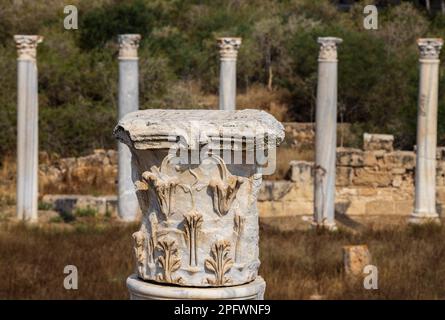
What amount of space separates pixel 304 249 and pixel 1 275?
13.6 ft

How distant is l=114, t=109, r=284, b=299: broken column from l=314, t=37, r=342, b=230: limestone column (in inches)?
417

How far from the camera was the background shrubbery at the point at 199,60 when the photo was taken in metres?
24.0

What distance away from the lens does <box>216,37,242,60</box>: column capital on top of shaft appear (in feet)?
57.4

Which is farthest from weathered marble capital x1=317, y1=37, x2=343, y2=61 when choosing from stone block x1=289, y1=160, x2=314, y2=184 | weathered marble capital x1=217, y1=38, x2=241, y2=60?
stone block x1=289, y1=160, x2=314, y2=184

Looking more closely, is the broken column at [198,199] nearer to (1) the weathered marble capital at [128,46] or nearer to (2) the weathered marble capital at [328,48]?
(2) the weathered marble capital at [328,48]

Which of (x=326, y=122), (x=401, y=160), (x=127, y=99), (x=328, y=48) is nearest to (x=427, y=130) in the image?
(x=326, y=122)

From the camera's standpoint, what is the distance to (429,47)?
16719 mm

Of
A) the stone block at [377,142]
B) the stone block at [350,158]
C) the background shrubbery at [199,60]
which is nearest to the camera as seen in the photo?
the stone block at [350,158]

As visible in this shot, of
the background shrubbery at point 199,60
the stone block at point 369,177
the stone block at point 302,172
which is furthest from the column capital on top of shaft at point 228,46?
the background shrubbery at point 199,60

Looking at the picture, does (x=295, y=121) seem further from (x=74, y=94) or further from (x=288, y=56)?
(x=74, y=94)

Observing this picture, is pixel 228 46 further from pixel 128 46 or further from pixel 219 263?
pixel 219 263

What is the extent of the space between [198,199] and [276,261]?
768 cm

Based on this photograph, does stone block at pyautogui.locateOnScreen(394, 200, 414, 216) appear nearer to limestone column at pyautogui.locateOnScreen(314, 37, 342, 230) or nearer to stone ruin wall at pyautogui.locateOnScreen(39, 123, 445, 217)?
stone ruin wall at pyautogui.locateOnScreen(39, 123, 445, 217)

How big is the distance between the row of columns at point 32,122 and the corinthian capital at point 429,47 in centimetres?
449
